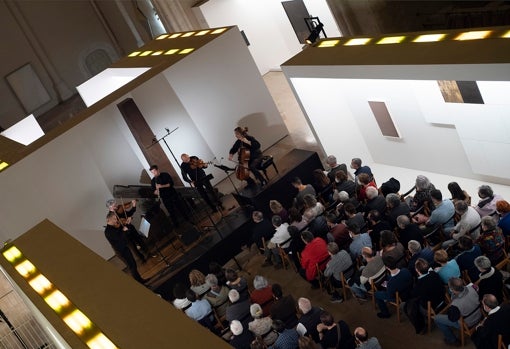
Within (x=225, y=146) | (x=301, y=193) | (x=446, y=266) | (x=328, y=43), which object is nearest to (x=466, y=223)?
(x=446, y=266)

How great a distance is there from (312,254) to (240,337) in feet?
5.75

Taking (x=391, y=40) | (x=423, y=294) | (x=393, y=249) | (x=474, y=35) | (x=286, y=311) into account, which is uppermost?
(x=391, y=40)

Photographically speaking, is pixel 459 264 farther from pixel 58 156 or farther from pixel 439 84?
pixel 58 156

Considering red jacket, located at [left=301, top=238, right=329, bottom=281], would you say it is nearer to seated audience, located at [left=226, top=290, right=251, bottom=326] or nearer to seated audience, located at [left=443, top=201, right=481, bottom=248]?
seated audience, located at [left=226, top=290, right=251, bottom=326]

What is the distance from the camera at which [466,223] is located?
891 centimetres

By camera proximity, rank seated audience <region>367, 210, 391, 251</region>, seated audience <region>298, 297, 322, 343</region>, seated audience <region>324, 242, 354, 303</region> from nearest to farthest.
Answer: seated audience <region>298, 297, 322, 343</region> → seated audience <region>324, 242, 354, 303</region> → seated audience <region>367, 210, 391, 251</region>

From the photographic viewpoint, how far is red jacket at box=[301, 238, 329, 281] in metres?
10.2

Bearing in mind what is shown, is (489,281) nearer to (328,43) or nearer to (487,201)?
(487,201)

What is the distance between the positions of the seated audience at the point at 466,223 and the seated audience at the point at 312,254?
1837mm

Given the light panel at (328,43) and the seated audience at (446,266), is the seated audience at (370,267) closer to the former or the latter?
the seated audience at (446,266)

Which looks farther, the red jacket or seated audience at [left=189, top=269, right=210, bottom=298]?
seated audience at [left=189, top=269, right=210, bottom=298]

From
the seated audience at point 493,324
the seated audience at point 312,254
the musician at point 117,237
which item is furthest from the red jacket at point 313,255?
the musician at point 117,237

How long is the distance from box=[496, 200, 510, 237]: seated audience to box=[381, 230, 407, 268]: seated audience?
1.19 metres

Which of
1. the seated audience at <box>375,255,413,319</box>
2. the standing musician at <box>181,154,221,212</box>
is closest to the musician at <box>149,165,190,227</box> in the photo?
the standing musician at <box>181,154,221,212</box>
